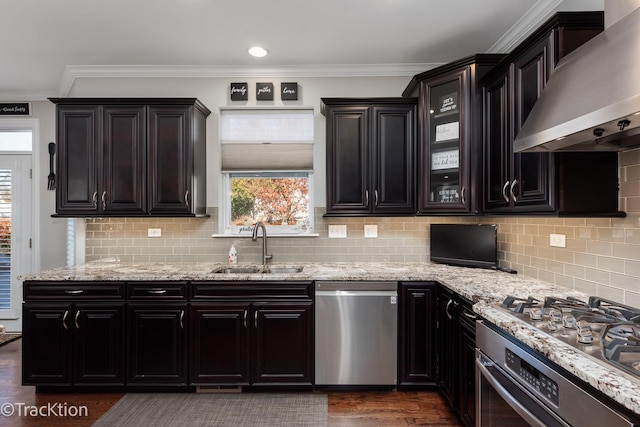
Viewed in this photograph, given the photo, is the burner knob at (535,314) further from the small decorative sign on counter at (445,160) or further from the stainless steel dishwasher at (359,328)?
the small decorative sign on counter at (445,160)

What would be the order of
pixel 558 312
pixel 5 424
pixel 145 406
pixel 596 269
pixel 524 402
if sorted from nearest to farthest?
pixel 524 402 → pixel 558 312 → pixel 596 269 → pixel 5 424 → pixel 145 406

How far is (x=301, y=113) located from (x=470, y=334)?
7.97 feet

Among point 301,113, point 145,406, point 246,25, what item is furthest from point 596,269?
point 145,406

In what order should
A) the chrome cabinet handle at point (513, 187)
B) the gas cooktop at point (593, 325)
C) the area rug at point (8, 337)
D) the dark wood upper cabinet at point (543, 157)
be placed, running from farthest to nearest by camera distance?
the area rug at point (8, 337) → the chrome cabinet handle at point (513, 187) → the dark wood upper cabinet at point (543, 157) → the gas cooktop at point (593, 325)

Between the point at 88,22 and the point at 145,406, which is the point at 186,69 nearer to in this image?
the point at 88,22

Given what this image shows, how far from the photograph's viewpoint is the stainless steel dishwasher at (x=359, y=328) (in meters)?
2.67

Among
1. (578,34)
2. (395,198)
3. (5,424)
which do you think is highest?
(578,34)

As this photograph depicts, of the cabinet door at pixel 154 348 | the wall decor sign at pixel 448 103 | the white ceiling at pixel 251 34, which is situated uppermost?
the white ceiling at pixel 251 34

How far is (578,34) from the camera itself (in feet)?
5.91

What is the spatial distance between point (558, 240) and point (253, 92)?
2.83 metres

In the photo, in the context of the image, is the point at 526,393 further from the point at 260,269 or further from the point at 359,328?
the point at 260,269

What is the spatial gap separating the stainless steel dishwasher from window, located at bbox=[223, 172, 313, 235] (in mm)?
1013

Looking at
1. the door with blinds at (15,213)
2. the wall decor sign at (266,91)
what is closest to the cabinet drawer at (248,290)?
the wall decor sign at (266,91)

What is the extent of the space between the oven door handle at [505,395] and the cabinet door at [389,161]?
1559mm
